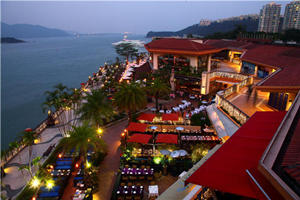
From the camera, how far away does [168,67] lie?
116 ft

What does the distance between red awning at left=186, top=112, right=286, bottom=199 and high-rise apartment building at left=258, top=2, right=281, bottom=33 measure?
17309 centimetres

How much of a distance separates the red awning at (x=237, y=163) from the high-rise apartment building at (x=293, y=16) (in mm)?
153873

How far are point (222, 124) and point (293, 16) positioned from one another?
156 meters

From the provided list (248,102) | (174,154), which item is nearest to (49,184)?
(174,154)

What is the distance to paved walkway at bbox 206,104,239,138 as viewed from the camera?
13.3 meters

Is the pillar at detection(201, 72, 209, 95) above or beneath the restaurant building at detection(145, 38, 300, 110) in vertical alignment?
beneath

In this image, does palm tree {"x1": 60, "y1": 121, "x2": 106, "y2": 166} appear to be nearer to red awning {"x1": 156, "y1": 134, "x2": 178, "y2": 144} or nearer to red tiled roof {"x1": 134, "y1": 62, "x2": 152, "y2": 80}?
red awning {"x1": 156, "y1": 134, "x2": 178, "y2": 144}

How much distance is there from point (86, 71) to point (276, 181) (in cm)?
9870

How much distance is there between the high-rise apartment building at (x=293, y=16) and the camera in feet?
415

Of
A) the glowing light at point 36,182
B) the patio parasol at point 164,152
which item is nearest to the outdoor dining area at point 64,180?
the glowing light at point 36,182

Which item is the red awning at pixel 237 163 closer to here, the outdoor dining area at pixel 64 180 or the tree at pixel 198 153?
the tree at pixel 198 153

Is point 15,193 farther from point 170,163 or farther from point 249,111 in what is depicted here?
point 249,111

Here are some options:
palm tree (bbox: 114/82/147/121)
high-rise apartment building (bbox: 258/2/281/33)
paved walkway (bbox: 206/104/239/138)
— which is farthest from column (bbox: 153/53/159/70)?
high-rise apartment building (bbox: 258/2/281/33)

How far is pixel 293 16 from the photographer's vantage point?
130125 millimetres
